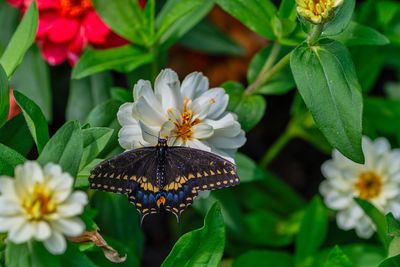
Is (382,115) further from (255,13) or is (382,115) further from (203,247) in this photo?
(203,247)

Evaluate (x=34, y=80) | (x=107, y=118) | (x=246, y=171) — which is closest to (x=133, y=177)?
(x=107, y=118)

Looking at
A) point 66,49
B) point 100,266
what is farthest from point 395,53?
point 100,266

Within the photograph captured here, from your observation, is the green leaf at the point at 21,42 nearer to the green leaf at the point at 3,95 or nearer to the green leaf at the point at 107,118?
the green leaf at the point at 3,95

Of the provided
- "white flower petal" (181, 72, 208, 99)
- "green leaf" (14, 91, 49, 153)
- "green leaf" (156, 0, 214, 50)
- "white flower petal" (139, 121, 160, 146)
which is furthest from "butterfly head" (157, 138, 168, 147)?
"green leaf" (156, 0, 214, 50)

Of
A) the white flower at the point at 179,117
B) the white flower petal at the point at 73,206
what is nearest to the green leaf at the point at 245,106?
the white flower at the point at 179,117

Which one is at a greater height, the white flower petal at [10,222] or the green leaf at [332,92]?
the green leaf at [332,92]
